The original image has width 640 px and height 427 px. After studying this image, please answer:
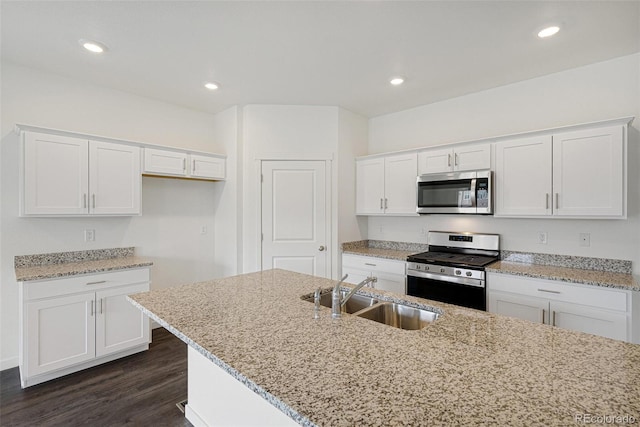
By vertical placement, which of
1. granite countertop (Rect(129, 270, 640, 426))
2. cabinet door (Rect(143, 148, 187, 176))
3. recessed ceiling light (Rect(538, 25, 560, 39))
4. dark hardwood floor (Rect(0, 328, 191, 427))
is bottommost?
dark hardwood floor (Rect(0, 328, 191, 427))

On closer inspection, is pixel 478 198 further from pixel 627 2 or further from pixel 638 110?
pixel 627 2

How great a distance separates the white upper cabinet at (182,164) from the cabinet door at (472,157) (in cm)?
274

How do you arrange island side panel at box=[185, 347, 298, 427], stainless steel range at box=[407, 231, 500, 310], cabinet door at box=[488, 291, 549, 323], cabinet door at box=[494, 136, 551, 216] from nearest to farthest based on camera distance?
island side panel at box=[185, 347, 298, 427] < cabinet door at box=[488, 291, 549, 323] < cabinet door at box=[494, 136, 551, 216] < stainless steel range at box=[407, 231, 500, 310]

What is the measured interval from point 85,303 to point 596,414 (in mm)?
3342

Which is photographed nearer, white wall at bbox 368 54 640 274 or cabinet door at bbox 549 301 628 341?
cabinet door at bbox 549 301 628 341

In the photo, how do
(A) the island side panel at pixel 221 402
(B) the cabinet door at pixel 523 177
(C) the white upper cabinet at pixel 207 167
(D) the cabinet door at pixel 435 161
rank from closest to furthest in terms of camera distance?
1. (A) the island side panel at pixel 221 402
2. (B) the cabinet door at pixel 523 177
3. (D) the cabinet door at pixel 435 161
4. (C) the white upper cabinet at pixel 207 167

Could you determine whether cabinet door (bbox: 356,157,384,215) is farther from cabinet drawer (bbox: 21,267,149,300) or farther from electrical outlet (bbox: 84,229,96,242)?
electrical outlet (bbox: 84,229,96,242)

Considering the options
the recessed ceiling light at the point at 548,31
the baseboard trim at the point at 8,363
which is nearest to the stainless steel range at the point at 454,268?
the recessed ceiling light at the point at 548,31

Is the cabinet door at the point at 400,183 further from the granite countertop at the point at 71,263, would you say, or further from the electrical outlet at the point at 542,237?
the granite countertop at the point at 71,263

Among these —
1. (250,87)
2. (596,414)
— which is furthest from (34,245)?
(596,414)

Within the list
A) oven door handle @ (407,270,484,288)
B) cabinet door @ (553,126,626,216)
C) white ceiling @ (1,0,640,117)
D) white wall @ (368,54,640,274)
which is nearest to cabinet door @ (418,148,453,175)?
white wall @ (368,54,640,274)

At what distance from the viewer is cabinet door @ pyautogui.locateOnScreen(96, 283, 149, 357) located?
277cm

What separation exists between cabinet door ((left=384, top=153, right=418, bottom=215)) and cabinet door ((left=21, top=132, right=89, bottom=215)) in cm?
311

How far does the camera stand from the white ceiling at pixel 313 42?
6.52 ft
